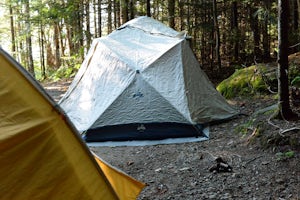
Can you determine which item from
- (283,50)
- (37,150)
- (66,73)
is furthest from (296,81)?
(66,73)

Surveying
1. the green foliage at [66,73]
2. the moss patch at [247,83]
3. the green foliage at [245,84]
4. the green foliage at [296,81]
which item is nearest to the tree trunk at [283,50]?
the green foliage at [296,81]

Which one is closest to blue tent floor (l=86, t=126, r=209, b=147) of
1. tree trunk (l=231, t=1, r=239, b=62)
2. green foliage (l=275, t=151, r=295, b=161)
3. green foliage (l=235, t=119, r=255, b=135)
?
green foliage (l=235, t=119, r=255, b=135)

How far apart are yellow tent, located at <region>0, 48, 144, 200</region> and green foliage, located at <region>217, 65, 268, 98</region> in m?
7.12

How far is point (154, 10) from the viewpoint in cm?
1998

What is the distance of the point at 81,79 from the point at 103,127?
5.53 feet

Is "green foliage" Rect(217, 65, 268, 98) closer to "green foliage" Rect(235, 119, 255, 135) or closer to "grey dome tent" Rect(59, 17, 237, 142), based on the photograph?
"grey dome tent" Rect(59, 17, 237, 142)

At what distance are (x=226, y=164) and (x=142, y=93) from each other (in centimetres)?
278

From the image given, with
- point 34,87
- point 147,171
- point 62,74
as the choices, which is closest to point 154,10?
point 62,74

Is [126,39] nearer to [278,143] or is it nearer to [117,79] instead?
[117,79]

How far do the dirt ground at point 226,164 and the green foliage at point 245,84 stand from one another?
7.62 ft

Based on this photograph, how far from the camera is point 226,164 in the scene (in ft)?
17.2

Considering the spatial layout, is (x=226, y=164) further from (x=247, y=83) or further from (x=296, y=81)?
(x=247, y=83)

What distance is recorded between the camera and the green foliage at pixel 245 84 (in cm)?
955

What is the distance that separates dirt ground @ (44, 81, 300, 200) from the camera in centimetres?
454
